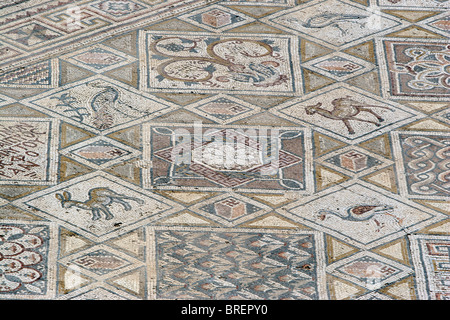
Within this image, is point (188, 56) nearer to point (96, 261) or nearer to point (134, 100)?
point (134, 100)

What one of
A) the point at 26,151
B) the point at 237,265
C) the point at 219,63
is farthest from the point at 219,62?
the point at 237,265

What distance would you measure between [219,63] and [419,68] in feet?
2.56

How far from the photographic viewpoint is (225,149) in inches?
139

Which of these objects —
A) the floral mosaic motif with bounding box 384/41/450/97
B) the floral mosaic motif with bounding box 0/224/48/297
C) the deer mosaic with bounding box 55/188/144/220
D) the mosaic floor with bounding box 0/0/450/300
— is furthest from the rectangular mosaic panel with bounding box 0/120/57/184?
the floral mosaic motif with bounding box 384/41/450/97

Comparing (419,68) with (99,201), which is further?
(419,68)

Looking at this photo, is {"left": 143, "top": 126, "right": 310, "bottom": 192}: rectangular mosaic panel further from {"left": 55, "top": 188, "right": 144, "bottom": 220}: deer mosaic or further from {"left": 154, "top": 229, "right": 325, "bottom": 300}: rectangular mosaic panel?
{"left": 154, "top": 229, "right": 325, "bottom": 300}: rectangular mosaic panel

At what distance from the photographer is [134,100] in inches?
148

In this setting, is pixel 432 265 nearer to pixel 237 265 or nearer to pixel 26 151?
pixel 237 265

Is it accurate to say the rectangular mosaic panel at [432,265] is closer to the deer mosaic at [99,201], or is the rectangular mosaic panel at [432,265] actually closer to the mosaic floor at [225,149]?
the mosaic floor at [225,149]

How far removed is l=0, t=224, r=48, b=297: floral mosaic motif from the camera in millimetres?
2918

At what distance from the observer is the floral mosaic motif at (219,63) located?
12.7 feet

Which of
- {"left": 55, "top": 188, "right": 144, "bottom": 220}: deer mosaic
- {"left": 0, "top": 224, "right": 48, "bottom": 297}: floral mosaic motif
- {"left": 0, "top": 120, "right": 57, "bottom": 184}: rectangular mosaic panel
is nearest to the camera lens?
{"left": 0, "top": 224, "right": 48, "bottom": 297}: floral mosaic motif

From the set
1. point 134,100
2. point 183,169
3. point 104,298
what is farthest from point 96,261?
point 134,100

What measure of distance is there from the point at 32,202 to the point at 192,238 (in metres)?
0.53
